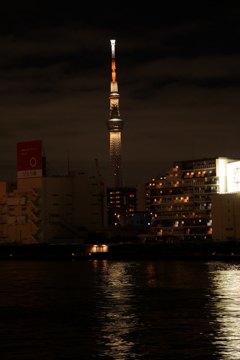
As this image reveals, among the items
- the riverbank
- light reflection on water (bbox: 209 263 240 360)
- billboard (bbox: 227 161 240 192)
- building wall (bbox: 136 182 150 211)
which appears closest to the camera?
light reflection on water (bbox: 209 263 240 360)

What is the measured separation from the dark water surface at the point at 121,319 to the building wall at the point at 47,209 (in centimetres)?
6329

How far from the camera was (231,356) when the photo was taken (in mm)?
26781

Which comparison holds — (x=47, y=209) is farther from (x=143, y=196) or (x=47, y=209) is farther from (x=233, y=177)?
(x=143, y=196)

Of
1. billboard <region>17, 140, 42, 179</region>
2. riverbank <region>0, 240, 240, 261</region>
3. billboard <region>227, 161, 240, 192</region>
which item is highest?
billboard <region>17, 140, 42, 179</region>

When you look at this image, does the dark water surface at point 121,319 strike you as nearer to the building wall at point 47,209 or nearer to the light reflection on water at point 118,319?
the light reflection on water at point 118,319

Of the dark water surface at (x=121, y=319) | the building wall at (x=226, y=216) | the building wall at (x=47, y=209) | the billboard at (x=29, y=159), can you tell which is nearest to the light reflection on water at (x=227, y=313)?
the dark water surface at (x=121, y=319)

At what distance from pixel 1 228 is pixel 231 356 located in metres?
107

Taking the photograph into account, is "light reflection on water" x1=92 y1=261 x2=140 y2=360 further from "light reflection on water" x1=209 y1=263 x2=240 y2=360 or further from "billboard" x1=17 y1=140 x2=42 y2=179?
"billboard" x1=17 y1=140 x2=42 y2=179

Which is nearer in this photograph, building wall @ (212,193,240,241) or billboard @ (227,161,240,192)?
building wall @ (212,193,240,241)

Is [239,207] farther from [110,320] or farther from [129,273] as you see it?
[110,320]

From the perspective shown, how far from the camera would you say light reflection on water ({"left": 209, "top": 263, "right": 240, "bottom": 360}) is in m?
28.6

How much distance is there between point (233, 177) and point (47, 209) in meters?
36.3

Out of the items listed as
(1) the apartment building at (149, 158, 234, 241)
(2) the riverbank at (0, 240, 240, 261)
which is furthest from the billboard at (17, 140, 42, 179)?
(1) the apartment building at (149, 158, 234, 241)

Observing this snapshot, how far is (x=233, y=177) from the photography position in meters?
109
